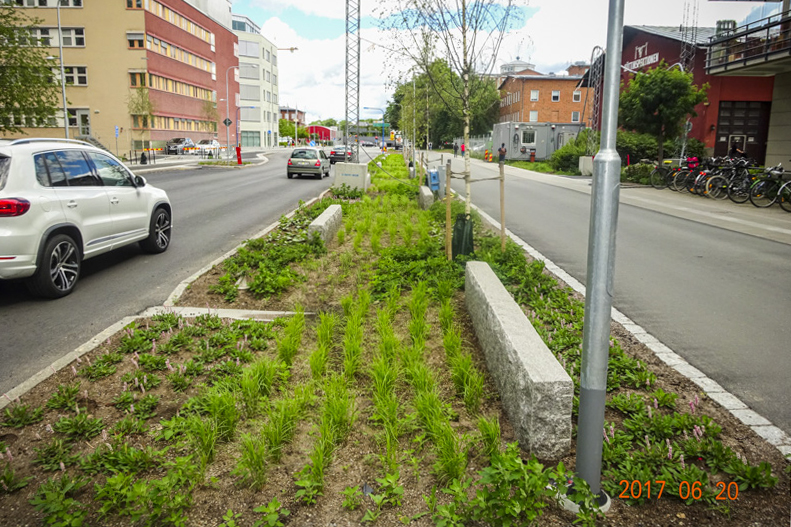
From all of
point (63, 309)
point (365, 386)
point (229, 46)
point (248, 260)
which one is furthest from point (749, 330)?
point (229, 46)

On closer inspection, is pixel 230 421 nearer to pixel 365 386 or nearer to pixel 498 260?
pixel 365 386

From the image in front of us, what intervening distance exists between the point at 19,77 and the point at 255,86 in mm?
83661

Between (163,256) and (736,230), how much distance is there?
11455mm

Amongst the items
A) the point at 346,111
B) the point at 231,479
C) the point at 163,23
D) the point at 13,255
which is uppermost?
the point at 163,23

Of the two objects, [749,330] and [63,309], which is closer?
[749,330]

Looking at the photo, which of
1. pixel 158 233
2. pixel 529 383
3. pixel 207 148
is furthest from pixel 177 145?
pixel 529 383

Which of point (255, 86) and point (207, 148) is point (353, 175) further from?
point (255, 86)

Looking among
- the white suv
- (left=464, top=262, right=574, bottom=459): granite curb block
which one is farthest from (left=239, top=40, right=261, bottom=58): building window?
(left=464, top=262, right=574, bottom=459): granite curb block

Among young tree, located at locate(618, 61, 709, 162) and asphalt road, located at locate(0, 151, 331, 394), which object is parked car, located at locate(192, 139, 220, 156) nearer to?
young tree, located at locate(618, 61, 709, 162)

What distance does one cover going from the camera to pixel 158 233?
31.2 feet

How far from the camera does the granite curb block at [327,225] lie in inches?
361

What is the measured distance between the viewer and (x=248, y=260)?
782 cm

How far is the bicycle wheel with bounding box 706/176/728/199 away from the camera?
2003cm

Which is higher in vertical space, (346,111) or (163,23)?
(163,23)
